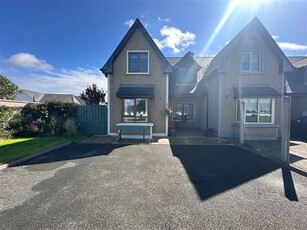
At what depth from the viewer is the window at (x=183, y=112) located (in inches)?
768

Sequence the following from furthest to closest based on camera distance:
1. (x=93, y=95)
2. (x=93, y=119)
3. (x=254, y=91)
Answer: (x=93, y=95) < (x=93, y=119) < (x=254, y=91)

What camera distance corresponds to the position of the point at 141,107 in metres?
13.9

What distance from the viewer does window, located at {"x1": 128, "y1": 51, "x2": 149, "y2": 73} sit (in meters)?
14.1

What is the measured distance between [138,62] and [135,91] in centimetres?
256

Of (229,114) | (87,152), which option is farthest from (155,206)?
(229,114)

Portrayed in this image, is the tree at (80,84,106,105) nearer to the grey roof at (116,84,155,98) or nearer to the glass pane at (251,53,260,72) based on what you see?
the grey roof at (116,84,155,98)

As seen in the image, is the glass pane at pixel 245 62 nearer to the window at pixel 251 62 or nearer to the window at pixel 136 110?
the window at pixel 251 62

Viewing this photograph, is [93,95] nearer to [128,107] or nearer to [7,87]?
[128,107]

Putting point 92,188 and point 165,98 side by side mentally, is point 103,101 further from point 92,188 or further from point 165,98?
point 92,188

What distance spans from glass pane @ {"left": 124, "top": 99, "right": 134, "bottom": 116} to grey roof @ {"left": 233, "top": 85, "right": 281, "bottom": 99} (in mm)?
8133

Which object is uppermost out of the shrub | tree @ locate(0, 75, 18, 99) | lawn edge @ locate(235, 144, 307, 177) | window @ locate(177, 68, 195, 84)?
tree @ locate(0, 75, 18, 99)

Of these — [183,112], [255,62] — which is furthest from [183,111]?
[255,62]

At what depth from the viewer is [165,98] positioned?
553 inches

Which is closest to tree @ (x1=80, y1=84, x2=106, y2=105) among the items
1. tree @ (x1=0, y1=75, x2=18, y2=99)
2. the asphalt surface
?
the asphalt surface
